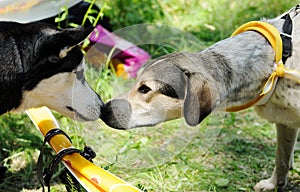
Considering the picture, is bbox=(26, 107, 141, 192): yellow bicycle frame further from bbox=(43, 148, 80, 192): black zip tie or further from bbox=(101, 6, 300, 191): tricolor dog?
bbox=(101, 6, 300, 191): tricolor dog

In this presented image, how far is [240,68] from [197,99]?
0.37 meters

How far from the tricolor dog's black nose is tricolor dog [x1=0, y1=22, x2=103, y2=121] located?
18 centimetres

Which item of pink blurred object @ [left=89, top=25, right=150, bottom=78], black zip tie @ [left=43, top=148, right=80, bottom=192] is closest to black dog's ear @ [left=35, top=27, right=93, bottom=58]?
black zip tie @ [left=43, top=148, right=80, bottom=192]

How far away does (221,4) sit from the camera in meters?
6.99

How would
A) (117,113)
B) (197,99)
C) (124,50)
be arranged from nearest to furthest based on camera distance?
(197,99)
(117,113)
(124,50)

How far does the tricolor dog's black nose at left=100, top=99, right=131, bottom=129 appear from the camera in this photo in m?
3.50

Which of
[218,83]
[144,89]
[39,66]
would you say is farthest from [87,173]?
[218,83]

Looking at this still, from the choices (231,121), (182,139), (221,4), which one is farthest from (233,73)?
(221,4)

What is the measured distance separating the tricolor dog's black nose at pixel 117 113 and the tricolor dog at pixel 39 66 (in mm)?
184

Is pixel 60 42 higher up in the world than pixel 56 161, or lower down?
higher up

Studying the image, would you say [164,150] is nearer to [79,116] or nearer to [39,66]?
[79,116]

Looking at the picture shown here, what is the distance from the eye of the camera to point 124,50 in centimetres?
→ 517

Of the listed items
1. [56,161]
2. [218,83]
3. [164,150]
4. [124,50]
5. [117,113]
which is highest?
[218,83]

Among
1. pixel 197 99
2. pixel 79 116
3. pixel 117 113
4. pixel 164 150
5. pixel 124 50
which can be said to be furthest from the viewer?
pixel 124 50
